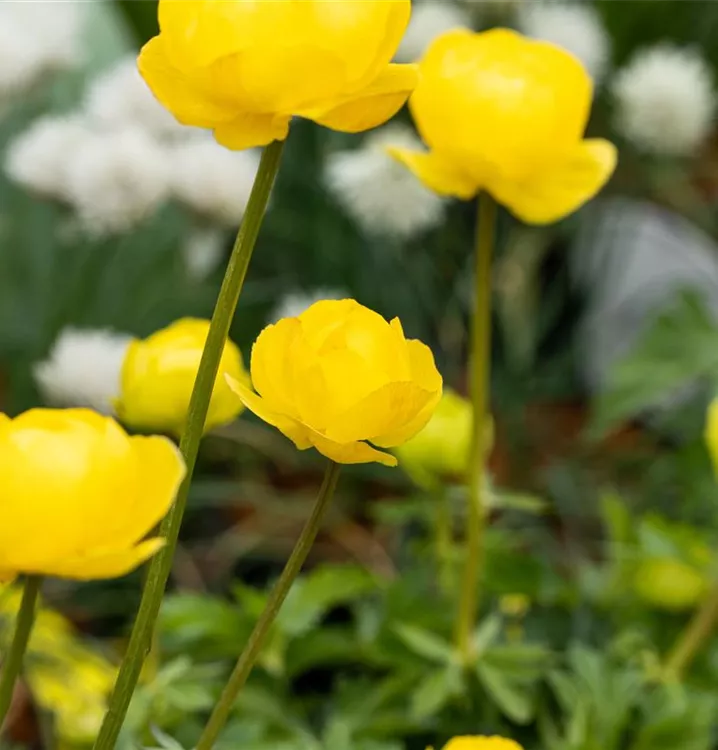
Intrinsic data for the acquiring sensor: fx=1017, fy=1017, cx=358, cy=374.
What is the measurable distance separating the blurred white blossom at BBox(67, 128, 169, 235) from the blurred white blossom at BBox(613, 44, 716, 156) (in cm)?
33

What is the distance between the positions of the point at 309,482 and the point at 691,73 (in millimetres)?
380

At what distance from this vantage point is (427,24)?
633 millimetres

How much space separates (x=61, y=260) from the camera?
2.30ft

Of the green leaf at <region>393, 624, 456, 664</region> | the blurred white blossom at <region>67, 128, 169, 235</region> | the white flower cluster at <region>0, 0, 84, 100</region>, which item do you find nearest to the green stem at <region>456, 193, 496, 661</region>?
the green leaf at <region>393, 624, 456, 664</region>

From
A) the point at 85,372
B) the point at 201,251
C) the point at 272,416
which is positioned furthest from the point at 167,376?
the point at 201,251

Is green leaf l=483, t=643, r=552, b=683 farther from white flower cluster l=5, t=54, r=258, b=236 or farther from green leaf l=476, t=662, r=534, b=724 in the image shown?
white flower cluster l=5, t=54, r=258, b=236

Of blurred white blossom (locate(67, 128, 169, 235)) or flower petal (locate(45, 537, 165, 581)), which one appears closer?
flower petal (locate(45, 537, 165, 581))

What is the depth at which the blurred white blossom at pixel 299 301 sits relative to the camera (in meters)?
0.61

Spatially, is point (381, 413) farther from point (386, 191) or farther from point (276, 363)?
point (386, 191)

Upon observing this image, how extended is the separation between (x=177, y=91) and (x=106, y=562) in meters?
0.08

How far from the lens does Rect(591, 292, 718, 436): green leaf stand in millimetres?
579

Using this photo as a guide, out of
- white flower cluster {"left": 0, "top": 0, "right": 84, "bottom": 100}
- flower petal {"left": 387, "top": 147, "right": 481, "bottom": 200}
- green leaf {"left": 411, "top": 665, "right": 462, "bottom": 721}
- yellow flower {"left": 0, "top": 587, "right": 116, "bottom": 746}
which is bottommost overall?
yellow flower {"left": 0, "top": 587, "right": 116, "bottom": 746}

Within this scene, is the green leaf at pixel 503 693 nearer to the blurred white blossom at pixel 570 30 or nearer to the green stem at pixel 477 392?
the green stem at pixel 477 392

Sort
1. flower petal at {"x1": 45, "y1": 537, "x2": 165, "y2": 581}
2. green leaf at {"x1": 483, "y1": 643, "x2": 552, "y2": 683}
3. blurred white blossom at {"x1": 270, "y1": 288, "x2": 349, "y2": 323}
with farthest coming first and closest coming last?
blurred white blossom at {"x1": 270, "y1": 288, "x2": 349, "y2": 323}, green leaf at {"x1": 483, "y1": 643, "x2": 552, "y2": 683}, flower petal at {"x1": 45, "y1": 537, "x2": 165, "y2": 581}
